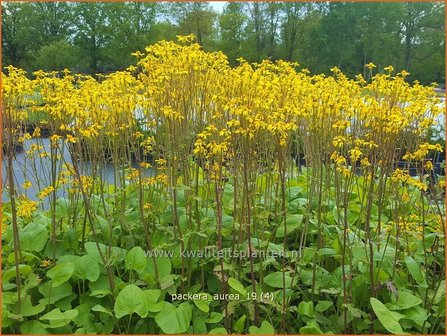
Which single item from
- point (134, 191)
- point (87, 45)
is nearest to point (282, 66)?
point (134, 191)

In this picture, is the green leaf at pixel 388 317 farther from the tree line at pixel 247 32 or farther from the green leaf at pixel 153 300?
the tree line at pixel 247 32

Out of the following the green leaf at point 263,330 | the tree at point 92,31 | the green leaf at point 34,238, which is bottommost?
the green leaf at point 263,330

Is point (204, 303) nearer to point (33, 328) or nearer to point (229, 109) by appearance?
point (33, 328)

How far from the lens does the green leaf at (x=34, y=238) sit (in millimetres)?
2373

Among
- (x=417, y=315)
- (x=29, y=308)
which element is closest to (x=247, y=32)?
(x=417, y=315)

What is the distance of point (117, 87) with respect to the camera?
8.43 feet

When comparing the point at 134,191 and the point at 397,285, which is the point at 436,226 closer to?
the point at 397,285

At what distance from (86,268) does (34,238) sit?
0.40 metres

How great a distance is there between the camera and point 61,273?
2.14 m

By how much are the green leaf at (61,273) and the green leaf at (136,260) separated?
286 millimetres

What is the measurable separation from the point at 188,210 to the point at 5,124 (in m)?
1.10

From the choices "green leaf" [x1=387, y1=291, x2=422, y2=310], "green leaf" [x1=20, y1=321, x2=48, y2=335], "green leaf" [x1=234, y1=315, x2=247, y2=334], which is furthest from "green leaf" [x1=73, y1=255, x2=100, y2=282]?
"green leaf" [x1=387, y1=291, x2=422, y2=310]

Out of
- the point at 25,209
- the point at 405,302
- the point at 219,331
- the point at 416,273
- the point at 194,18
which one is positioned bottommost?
the point at 219,331

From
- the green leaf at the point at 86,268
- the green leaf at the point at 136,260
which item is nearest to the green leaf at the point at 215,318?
the green leaf at the point at 136,260
